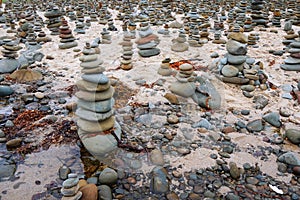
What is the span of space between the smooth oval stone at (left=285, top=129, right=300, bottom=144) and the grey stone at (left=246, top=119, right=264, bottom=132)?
33 cm

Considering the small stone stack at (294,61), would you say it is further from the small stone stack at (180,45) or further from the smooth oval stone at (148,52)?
the smooth oval stone at (148,52)

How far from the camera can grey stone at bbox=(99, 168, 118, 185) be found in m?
2.89

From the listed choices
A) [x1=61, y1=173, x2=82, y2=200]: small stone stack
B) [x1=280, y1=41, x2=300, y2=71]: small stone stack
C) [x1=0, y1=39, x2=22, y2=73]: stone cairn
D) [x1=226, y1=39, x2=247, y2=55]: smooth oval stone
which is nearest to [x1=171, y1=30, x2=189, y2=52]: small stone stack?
[x1=226, y1=39, x2=247, y2=55]: smooth oval stone

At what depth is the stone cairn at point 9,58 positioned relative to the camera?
18.9ft

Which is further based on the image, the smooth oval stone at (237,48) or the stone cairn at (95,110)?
the smooth oval stone at (237,48)

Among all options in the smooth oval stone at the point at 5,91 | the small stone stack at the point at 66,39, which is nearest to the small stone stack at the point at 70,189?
the smooth oval stone at the point at 5,91

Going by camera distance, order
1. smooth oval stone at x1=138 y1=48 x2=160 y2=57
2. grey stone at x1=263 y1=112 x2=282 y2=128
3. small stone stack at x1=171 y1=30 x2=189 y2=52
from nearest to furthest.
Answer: grey stone at x1=263 y1=112 x2=282 y2=128, smooth oval stone at x1=138 y1=48 x2=160 y2=57, small stone stack at x1=171 y1=30 x2=189 y2=52

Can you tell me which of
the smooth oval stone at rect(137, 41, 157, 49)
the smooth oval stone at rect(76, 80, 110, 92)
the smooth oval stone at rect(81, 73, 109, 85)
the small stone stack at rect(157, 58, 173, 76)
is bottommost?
the small stone stack at rect(157, 58, 173, 76)

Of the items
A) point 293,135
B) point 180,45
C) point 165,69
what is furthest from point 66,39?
point 293,135

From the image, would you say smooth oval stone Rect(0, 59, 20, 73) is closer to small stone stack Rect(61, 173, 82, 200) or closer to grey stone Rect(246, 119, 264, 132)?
small stone stack Rect(61, 173, 82, 200)

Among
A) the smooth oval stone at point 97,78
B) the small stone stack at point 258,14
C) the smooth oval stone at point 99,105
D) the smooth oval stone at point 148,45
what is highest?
the smooth oval stone at point 97,78

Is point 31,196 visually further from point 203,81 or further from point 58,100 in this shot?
point 203,81

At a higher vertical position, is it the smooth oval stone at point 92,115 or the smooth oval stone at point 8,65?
the smooth oval stone at point 92,115

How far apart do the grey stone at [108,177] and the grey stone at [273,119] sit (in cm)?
222
